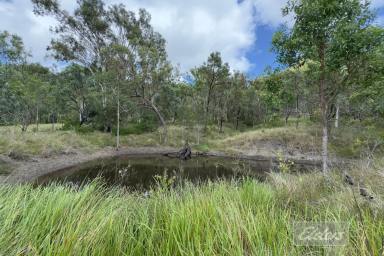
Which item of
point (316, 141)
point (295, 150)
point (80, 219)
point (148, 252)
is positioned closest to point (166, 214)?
point (148, 252)

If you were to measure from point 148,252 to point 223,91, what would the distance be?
2685 centimetres

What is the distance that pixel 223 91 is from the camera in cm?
2736

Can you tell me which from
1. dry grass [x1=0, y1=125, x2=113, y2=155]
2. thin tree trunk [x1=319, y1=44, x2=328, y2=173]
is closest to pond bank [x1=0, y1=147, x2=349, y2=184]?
thin tree trunk [x1=319, y1=44, x2=328, y2=173]

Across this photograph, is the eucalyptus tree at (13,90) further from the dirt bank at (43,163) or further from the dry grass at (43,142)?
the dirt bank at (43,163)

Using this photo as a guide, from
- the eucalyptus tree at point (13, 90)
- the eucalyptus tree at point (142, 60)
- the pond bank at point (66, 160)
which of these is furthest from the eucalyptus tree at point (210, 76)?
the eucalyptus tree at point (13, 90)

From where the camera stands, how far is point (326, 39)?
511 cm

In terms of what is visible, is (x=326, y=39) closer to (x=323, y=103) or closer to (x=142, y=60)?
(x=323, y=103)

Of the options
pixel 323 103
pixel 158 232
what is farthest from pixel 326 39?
pixel 158 232

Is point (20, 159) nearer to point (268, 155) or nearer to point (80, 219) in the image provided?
point (80, 219)

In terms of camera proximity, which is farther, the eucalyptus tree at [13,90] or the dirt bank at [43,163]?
the eucalyptus tree at [13,90]

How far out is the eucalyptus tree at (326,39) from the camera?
4.48 meters

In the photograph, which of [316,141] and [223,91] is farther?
[223,91]

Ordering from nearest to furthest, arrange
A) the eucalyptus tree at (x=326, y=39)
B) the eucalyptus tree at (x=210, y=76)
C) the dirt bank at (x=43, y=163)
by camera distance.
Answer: the eucalyptus tree at (x=326, y=39) < the dirt bank at (x=43, y=163) < the eucalyptus tree at (x=210, y=76)

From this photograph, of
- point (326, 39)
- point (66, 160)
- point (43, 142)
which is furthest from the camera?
point (43, 142)
